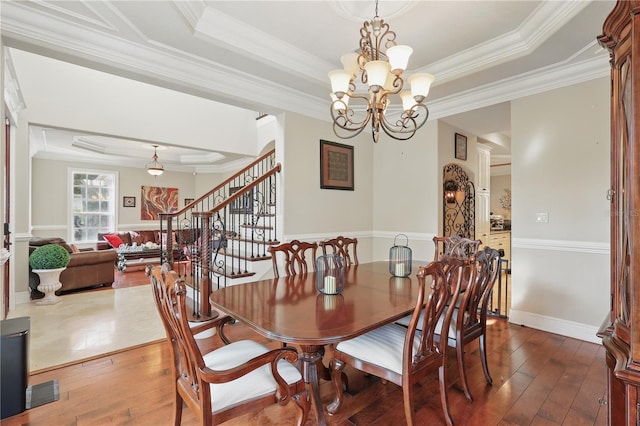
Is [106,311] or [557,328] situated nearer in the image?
[557,328]

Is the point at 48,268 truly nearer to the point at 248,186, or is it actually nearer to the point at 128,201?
the point at 248,186

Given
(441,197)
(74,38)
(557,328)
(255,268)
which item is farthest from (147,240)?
(557,328)

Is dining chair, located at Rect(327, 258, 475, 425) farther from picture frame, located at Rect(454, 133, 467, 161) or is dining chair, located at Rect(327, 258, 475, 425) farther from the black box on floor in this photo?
picture frame, located at Rect(454, 133, 467, 161)

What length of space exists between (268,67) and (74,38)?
60.4 inches

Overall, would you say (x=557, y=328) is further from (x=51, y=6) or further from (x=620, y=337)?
(x=51, y=6)

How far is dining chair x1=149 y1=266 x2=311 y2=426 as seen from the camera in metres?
1.22

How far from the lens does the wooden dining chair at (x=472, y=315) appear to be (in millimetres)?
1886

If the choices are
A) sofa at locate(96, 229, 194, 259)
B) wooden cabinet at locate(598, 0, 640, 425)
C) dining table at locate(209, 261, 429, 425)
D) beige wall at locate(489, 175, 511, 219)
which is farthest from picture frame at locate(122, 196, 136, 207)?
beige wall at locate(489, 175, 511, 219)

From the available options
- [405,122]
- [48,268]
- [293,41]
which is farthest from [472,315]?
[48,268]

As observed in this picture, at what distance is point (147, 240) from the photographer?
25.8 feet

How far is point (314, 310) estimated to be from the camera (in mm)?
1620

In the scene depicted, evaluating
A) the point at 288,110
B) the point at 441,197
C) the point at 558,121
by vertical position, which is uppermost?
the point at 288,110

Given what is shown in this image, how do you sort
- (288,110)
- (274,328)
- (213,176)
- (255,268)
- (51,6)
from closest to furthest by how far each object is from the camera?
(274,328) → (51,6) → (255,268) → (288,110) → (213,176)

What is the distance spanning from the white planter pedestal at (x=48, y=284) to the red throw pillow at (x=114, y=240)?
9.82 ft
